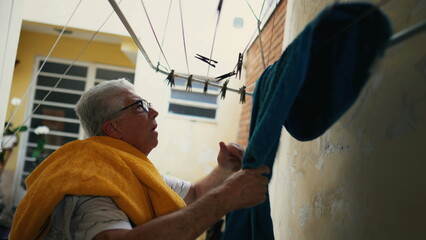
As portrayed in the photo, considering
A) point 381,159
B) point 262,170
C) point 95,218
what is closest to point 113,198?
point 95,218

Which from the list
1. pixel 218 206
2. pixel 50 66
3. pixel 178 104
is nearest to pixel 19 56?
pixel 50 66

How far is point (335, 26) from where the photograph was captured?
0.60 m

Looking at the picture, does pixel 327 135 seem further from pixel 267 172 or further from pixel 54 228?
pixel 54 228

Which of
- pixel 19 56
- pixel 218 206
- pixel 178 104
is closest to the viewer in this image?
pixel 218 206

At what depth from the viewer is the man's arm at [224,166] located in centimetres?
112

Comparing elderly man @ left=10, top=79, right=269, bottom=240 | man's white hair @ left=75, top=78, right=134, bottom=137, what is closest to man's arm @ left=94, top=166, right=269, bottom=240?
elderly man @ left=10, top=79, right=269, bottom=240

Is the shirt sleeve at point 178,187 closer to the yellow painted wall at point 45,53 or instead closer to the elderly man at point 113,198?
the elderly man at point 113,198

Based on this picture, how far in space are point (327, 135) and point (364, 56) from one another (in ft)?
1.39

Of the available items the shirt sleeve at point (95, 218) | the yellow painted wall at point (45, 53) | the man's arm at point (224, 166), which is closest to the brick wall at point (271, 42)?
the man's arm at point (224, 166)

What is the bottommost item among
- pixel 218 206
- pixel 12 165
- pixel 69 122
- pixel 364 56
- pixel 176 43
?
pixel 12 165

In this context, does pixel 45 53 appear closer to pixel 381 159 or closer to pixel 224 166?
pixel 224 166

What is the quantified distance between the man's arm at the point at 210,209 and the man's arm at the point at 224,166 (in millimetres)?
339

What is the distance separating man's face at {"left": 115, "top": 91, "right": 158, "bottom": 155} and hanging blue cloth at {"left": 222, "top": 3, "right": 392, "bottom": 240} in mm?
529

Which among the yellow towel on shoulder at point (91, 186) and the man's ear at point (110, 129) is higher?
the man's ear at point (110, 129)
